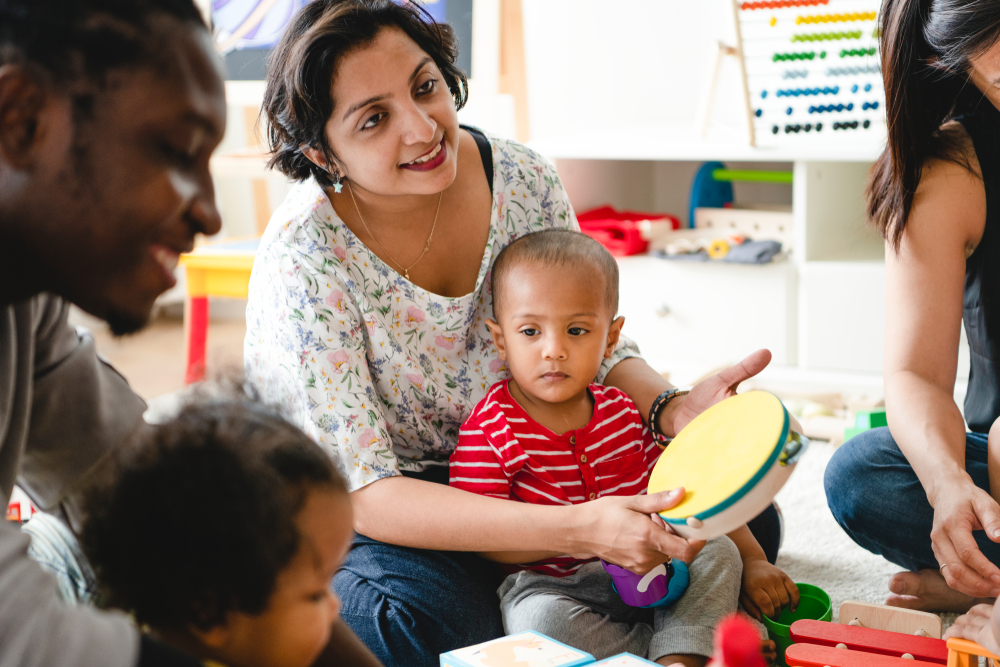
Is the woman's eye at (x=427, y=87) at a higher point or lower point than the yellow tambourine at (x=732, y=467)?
higher

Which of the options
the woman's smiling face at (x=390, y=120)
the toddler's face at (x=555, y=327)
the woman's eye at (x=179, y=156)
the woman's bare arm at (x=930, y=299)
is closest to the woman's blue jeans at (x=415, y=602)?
the toddler's face at (x=555, y=327)

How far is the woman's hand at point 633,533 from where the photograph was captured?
37.5 inches

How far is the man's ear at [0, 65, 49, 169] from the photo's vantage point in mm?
511

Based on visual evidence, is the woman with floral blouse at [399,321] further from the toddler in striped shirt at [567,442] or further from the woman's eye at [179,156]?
the woman's eye at [179,156]

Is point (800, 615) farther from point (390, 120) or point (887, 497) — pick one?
point (390, 120)

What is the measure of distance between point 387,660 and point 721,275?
147cm

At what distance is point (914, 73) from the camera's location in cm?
119

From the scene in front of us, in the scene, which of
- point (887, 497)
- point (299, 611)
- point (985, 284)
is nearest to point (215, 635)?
point (299, 611)

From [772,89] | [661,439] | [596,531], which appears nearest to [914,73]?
[661,439]

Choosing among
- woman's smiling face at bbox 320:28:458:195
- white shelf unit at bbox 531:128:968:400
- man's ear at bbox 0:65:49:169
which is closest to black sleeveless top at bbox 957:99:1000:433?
woman's smiling face at bbox 320:28:458:195

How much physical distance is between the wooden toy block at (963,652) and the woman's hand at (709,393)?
1.16ft

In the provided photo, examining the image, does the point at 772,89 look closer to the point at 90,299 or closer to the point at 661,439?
the point at 661,439

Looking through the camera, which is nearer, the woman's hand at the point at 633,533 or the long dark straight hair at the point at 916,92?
the woman's hand at the point at 633,533

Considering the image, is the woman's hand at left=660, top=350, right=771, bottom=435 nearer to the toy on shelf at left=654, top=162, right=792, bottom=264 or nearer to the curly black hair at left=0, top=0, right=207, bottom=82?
the curly black hair at left=0, top=0, right=207, bottom=82
